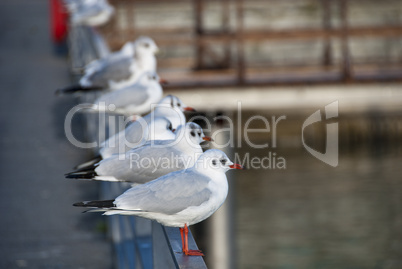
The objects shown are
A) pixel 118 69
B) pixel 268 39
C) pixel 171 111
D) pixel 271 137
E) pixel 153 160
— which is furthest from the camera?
pixel 271 137

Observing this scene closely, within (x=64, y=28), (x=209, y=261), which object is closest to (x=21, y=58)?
(x=64, y=28)

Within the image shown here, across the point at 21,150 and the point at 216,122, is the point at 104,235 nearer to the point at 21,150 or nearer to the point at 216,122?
the point at 21,150

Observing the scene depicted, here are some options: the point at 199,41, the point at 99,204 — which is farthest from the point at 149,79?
the point at 199,41

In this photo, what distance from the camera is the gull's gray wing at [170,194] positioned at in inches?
132

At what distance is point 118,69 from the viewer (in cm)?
726

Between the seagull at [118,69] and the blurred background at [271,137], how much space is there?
76 cm

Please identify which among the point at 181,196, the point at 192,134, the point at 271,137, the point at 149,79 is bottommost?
the point at 271,137

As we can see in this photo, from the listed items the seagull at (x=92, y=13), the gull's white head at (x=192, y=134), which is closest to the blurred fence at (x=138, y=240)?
the gull's white head at (x=192, y=134)

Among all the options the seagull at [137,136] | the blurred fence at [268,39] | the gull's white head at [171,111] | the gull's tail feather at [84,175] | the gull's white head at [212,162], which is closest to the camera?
the gull's white head at [212,162]

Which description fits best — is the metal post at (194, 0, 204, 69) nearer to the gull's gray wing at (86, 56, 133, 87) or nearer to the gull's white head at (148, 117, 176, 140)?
the gull's gray wing at (86, 56, 133, 87)

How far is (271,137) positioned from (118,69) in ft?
16.2

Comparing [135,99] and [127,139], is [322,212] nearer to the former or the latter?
[135,99]

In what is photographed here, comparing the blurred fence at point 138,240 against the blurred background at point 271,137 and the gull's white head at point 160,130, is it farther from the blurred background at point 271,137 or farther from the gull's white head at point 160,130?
the blurred background at point 271,137

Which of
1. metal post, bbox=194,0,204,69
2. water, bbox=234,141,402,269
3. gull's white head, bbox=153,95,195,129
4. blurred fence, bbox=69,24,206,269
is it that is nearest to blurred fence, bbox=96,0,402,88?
metal post, bbox=194,0,204,69
